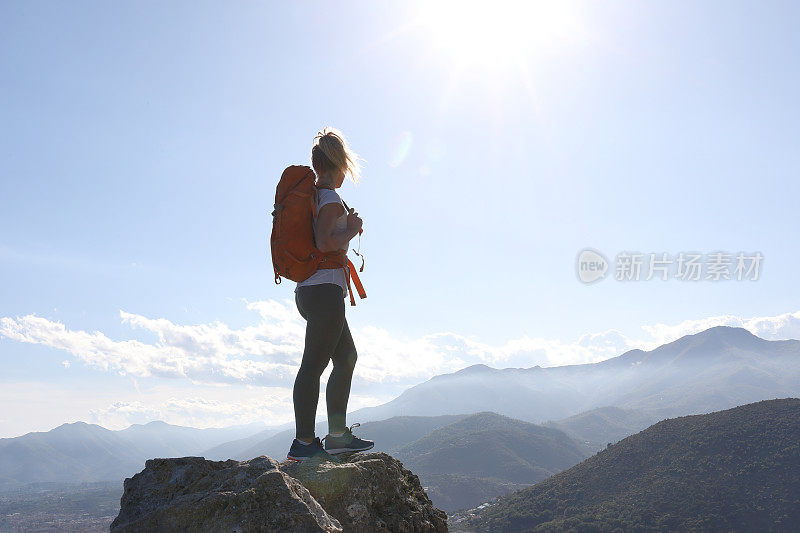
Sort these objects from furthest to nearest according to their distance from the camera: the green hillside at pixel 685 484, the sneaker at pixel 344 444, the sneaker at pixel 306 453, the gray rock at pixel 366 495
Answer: the green hillside at pixel 685 484 < the sneaker at pixel 344 444 < the sneaker at pixel 306 453 < the gray rock at pixel 366 495

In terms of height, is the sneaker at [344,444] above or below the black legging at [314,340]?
below

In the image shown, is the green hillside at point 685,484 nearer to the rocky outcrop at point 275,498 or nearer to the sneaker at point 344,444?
the sneaker at point 344,444

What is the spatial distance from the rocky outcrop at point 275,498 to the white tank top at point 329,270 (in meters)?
1.47

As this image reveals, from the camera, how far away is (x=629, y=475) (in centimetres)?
10062

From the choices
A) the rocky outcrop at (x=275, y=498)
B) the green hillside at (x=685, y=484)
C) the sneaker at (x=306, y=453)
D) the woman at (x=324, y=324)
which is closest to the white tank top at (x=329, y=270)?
the woman at (x=324, y=324)

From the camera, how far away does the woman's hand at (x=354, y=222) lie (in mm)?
4164

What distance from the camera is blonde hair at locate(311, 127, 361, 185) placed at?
4.49m

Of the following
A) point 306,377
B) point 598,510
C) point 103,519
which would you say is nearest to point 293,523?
point 306,377

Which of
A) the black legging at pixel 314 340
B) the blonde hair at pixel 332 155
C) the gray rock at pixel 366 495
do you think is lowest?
the gray rock at pixel 366 495

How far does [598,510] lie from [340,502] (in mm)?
104424

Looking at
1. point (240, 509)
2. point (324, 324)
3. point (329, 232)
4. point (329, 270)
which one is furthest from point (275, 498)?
point (329, 232)

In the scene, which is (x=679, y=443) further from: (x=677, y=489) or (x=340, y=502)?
(x=340, y=502)

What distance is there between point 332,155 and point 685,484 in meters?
110

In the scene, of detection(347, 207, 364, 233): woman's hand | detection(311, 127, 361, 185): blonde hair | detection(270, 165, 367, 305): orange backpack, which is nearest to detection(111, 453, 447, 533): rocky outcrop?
detection(270, 165, 367, 305): orange backpack
